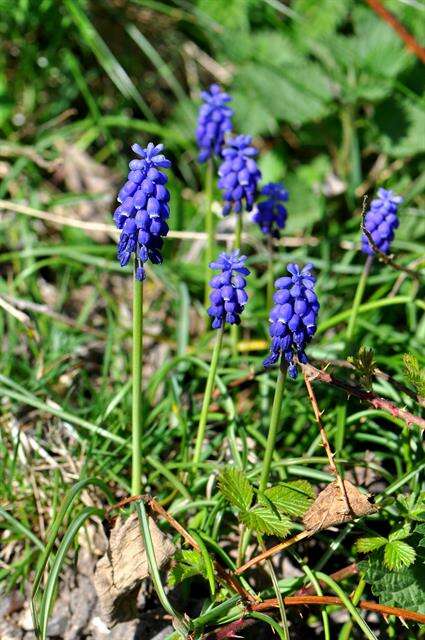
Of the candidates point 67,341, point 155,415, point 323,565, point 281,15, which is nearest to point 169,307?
point 67,341

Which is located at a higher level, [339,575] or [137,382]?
[137,382]

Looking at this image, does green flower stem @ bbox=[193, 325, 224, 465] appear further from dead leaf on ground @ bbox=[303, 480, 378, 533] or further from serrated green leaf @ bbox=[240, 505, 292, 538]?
dead leaf on ground @ bbox=[303, 480, 378, 533]

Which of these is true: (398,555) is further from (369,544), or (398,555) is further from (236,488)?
(236,488)

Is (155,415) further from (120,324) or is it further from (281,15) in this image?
(281,15)

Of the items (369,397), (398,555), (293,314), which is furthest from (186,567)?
(293,314)

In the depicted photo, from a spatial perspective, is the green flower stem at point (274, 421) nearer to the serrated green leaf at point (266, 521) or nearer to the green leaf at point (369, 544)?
the serrated green leaf at point (266, 521)

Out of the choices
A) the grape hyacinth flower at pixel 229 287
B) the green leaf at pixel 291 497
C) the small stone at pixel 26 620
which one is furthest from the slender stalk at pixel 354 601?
the small stone at pixel 26 620

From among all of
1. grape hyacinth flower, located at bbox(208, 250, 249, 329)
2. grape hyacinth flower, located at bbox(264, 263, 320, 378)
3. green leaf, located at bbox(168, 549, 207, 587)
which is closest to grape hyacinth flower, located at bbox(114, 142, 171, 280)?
grape hyacinth flower, located at bbox(208, 250, 249, 329)
